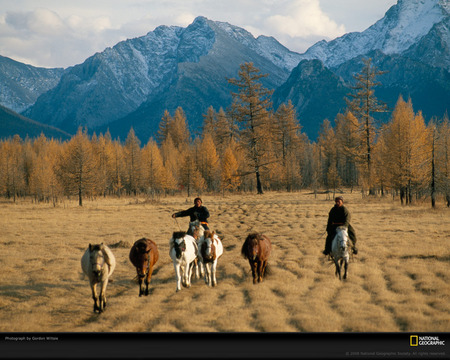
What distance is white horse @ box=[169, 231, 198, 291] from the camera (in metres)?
9.80

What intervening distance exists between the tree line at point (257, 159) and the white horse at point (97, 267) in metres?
30.2

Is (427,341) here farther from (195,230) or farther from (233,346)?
(195,230)

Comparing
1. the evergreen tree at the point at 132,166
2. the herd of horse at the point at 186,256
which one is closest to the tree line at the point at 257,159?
the evergreen tree at the point at 132,166

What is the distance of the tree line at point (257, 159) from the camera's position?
34312 millimetres

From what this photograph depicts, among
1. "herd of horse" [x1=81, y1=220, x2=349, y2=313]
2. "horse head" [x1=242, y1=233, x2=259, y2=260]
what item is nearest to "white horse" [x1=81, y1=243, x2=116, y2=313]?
"herd of horse" [x1=81, y1=220, x2=349, y2=313]

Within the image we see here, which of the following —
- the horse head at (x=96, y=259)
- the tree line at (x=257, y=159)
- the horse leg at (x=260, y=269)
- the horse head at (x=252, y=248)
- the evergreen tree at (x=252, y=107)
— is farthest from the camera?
the evergreen tree at (x=252, y=107)

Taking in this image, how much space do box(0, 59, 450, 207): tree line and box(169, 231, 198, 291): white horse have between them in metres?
27.5

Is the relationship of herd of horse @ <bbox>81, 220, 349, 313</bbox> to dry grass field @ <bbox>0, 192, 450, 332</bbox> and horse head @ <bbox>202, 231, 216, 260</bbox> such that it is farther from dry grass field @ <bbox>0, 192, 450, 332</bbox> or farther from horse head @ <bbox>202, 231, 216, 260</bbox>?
dry grass field @ <bbox>0, 192, 450, 332</bbox>

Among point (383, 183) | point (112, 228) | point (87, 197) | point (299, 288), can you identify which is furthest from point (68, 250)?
point (87, 197)

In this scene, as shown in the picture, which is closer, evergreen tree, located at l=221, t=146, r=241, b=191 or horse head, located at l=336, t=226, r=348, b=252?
horse head, located at l=336, t=226, r=348, b=252

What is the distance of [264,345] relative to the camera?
2.92 m

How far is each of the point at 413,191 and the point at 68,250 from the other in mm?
32003

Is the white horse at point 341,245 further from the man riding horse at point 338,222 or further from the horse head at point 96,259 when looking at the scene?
the horse head at point 96,259

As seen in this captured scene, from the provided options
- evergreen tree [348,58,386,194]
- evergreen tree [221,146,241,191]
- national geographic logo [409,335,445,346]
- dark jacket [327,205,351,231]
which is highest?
evergreen tree [348,58,386,194]
